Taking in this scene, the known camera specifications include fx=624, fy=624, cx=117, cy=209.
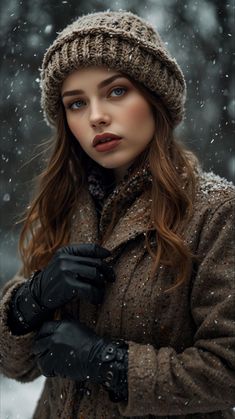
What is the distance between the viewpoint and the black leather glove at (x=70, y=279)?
→ 194 centimetres

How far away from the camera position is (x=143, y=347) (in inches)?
72.4

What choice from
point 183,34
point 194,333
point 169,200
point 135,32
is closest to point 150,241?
point 169,200

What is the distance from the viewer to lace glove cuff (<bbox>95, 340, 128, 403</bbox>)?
1805 mm

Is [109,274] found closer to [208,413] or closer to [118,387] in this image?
[118,387]

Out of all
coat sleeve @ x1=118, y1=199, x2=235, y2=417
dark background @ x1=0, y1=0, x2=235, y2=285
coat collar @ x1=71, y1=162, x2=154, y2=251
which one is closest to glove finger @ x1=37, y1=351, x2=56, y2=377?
coat sleeve @ x1=118, y1=199, x2=235, y2=417

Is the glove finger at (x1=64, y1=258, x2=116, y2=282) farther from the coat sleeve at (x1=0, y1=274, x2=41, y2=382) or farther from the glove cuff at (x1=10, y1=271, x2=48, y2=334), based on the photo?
the coat sleeve at (x1=0, y1=274, x2=41, y2=382)

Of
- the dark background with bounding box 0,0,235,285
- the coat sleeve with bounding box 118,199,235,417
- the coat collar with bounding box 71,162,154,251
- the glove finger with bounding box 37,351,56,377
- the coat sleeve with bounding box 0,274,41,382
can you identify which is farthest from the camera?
the dark background with bounding box 0,0,235,285

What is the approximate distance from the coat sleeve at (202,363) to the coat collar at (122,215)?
0.27 m

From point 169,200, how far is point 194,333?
1.42ft

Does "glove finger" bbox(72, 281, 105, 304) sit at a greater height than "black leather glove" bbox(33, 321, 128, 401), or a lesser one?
greater

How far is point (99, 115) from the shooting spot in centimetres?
206

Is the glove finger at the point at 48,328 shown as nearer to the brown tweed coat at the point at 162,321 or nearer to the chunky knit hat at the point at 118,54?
the brown tweed coat at the point at 162,321

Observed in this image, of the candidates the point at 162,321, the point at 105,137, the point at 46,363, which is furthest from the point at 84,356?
the point at 105,137

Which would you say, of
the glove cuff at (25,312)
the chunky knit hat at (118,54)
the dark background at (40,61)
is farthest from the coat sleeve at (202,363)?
the dark background at (40,61)
